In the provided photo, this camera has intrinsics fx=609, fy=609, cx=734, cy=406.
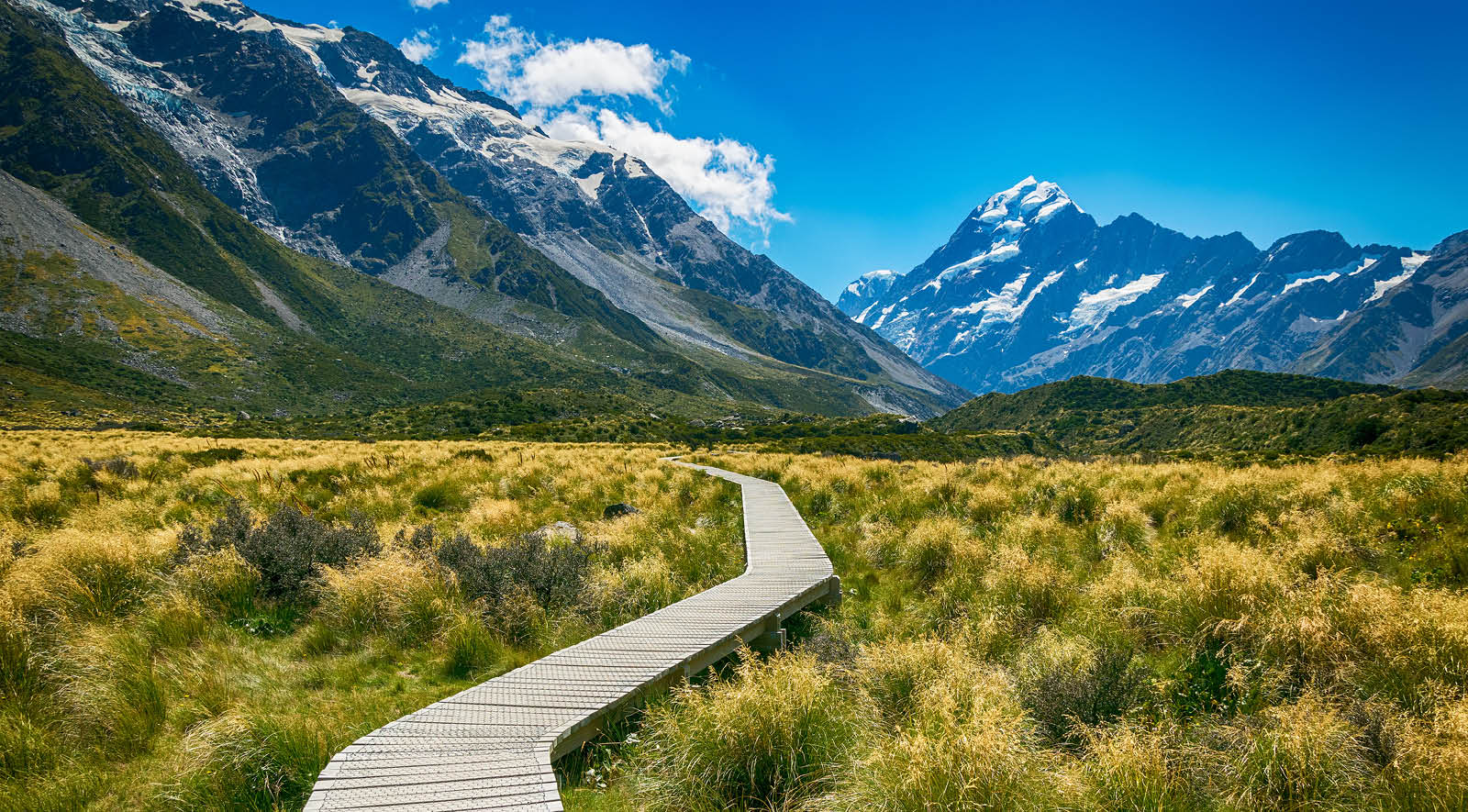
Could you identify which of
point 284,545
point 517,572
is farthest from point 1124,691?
point 284,545

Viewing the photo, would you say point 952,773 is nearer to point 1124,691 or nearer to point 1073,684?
point 1073,684

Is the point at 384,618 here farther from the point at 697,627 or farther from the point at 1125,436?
the point at 1125,436

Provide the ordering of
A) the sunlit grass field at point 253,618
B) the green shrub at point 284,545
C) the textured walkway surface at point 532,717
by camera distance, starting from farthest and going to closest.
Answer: the green shrub at point 284,545 < the sunlit grass field at point 253,618 < the textured walkway surface at point 532,717

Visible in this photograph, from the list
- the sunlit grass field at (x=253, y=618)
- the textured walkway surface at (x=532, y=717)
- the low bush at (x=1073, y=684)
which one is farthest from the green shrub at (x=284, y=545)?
the low bush at (x=1073, y=684)

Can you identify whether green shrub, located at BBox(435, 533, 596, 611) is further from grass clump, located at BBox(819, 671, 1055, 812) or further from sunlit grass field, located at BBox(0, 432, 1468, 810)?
grass clump, located at BBox(819, 671, 1055, 812)

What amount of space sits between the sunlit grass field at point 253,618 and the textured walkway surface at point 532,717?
694 millimetres

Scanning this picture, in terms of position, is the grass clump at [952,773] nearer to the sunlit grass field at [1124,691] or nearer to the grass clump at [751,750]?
the sunlit grass field at [1124,691]

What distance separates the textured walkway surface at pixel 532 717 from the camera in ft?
15.6

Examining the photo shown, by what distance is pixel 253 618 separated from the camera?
28.7ft

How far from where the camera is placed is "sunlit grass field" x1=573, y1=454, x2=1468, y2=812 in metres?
4.22

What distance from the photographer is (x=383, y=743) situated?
540 cm

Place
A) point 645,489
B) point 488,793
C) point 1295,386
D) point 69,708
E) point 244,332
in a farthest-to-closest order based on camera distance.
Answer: point 244,332, point 1295,386, point 645,489, point 69,708, point 488,793

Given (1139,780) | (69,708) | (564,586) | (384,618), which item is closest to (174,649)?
(69,708)

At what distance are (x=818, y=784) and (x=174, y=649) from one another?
25.1ft
